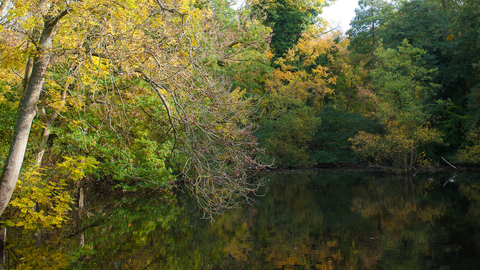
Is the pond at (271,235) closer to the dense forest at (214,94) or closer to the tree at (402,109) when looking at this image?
the dense forest at (214,94)

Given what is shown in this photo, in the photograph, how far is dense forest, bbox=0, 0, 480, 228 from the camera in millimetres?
6426

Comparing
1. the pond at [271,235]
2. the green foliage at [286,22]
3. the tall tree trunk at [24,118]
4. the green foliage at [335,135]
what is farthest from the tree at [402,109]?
→ the tall tree trunk at [24,118]

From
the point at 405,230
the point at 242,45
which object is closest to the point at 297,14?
the point at 242,45

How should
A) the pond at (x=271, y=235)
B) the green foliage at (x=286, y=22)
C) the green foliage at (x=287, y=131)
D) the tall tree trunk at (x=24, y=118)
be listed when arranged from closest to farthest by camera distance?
the tall tree trunk at (x=24, y=118) → the pond at (x=271, y=235) → the green foliage at (x=287, y=131) → the green foliage at (x=286, y=22)

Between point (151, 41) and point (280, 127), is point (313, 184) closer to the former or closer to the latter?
point (280, 127)

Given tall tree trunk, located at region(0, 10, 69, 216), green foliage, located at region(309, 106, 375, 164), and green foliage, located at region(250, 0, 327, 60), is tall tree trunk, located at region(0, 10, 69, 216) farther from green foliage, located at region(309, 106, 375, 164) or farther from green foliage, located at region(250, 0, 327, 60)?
green foliage, located at region(250, 0, 327, 60)

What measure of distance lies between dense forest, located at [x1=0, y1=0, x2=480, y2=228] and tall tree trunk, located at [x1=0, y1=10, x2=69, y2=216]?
0.02 m

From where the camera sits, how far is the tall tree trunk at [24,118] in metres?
6.36

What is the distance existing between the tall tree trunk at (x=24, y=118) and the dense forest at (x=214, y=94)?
20 mm

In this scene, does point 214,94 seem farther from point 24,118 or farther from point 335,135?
point 335,135

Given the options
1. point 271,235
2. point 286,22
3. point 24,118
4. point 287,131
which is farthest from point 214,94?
point 286,22

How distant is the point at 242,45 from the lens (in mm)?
22031

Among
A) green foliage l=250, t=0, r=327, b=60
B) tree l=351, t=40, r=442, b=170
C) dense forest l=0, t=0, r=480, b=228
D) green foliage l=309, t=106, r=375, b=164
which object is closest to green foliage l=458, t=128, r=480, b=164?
dense forest l=0, t=0, r=480, b=228

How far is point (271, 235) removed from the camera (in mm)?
9164
